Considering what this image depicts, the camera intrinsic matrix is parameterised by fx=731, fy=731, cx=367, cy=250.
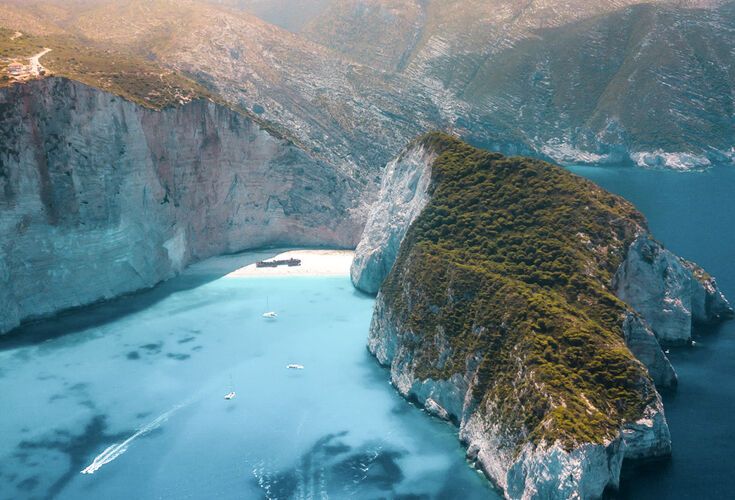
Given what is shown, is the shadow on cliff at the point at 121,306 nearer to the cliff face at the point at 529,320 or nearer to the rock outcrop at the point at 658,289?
the cliff face at the point at 529,320

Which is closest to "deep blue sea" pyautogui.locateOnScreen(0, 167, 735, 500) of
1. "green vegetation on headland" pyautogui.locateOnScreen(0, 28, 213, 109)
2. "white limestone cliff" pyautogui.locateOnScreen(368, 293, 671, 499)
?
"white limestone cliff" pyautogui.locateOnScreen(368, 293, 671, 499)

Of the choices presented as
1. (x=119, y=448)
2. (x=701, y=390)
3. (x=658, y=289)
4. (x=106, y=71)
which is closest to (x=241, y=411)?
(x=119, y=448)

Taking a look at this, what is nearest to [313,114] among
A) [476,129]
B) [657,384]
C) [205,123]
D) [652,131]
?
[205,123]

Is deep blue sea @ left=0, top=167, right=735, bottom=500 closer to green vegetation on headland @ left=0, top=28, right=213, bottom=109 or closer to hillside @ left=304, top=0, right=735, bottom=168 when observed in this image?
green vegetation on headland @ left=0, top=28, right=213, bottom=109

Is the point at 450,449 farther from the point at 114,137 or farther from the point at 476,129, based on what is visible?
the point at 476,129

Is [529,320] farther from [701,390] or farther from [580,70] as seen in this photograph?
[580,70]
